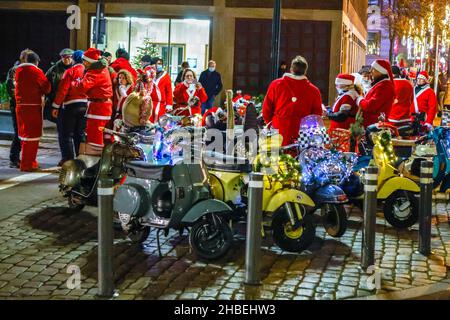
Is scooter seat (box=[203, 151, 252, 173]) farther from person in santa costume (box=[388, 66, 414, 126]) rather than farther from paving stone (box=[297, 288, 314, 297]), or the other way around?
person in santa costume (box=[388, 66, 414, 126])

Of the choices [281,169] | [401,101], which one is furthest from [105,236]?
[401,101]

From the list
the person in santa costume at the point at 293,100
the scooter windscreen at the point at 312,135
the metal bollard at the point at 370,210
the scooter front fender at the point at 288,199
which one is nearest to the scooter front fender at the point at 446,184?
the person in santa costume at the point at 293,100

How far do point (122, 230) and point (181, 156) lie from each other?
1173 millimetres

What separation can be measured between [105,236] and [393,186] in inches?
176

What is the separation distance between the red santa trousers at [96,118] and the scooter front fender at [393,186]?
499 centimetres

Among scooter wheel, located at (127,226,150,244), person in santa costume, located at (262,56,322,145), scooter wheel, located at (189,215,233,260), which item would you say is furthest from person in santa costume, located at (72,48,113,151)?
scooter wheel, located at (189,215,233,260)

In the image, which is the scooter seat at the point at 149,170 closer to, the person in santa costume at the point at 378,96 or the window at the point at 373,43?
the person in santa costume at the point at 378,96

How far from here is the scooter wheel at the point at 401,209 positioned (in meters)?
10.1

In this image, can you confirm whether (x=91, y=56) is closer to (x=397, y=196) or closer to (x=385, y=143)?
(x=385, y=143)

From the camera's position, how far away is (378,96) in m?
11.8

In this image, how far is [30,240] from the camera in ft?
29.4

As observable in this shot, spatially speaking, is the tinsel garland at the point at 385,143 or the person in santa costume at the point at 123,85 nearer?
the tinsel garland at the point at 385,143
